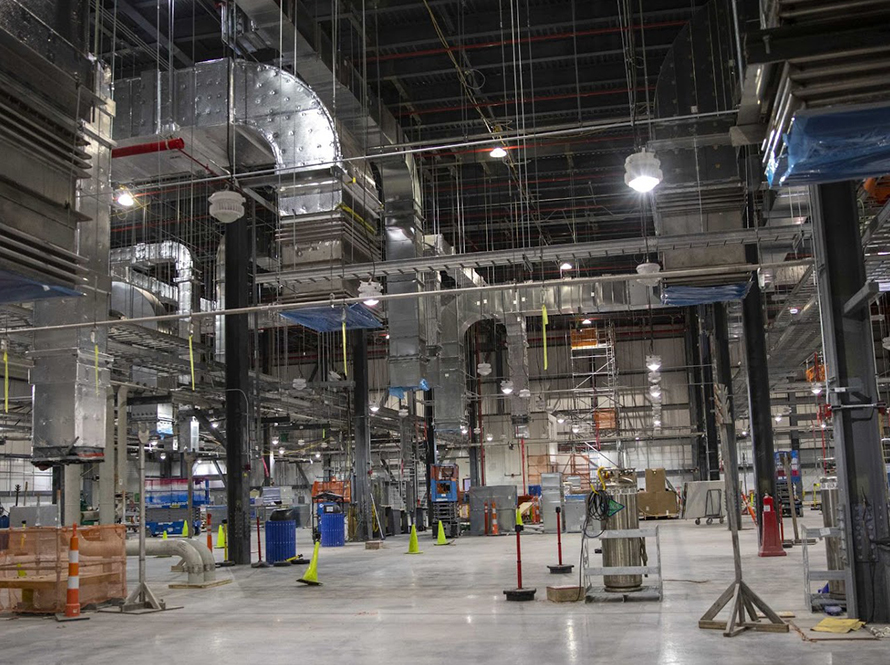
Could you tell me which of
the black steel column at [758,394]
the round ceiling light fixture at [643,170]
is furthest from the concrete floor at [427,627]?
the round ceiling light fixture at [643,170]

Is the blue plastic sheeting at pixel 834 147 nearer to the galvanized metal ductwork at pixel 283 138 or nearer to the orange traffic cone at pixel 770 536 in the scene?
the galvanized metal ductwork at pixel 283 138

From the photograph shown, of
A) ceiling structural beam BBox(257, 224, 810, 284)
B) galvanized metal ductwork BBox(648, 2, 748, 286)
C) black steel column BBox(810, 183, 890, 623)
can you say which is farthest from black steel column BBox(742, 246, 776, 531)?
black steel column BBox(810, 183, 890, 623)

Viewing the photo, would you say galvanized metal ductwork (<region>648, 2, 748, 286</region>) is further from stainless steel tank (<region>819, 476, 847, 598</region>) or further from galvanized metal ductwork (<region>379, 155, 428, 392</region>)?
galvanized metal ductwork (<region>379, 155, 428, 392</region>)

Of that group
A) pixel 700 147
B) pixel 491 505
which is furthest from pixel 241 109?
pixel 491 505

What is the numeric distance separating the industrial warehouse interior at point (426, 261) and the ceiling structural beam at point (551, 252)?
0.06 metres

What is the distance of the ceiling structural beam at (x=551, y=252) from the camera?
12.7m

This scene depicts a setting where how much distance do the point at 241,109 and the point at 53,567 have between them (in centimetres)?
754

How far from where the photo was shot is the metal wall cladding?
1347cm

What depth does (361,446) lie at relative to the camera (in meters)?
28.5

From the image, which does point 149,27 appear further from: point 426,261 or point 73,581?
point 73,581

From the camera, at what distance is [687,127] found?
41.5ft

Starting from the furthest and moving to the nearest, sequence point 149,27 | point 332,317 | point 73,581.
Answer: point 149,27, point 332,317, point 73,581

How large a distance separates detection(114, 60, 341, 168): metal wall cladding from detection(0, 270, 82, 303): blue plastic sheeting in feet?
18.9

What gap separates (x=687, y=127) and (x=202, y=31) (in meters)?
8.77
